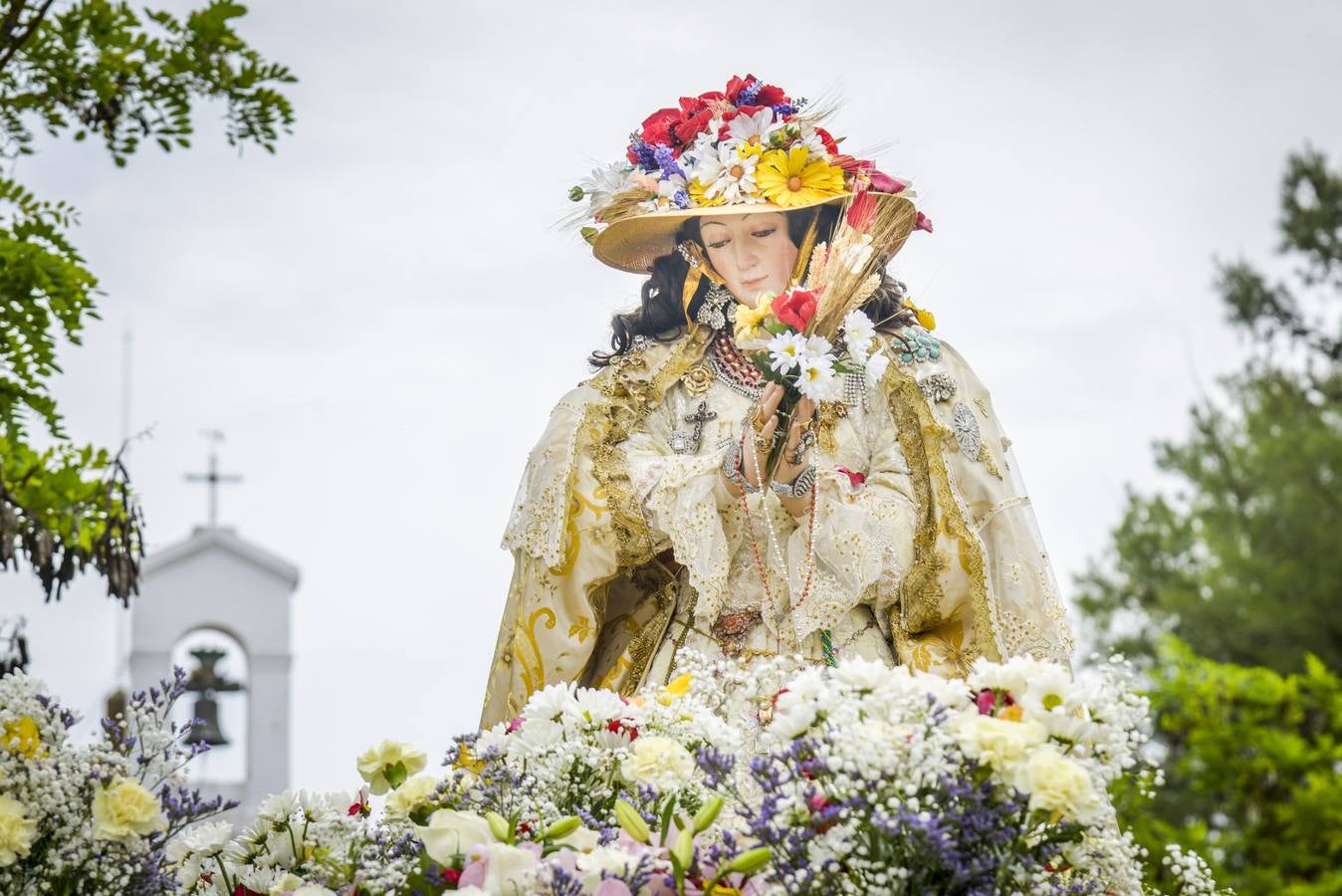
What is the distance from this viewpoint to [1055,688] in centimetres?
296

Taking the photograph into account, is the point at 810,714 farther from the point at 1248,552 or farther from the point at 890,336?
the point at 1248,552

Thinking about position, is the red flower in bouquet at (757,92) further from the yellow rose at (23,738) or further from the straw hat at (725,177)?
the yellow rose at (23,738)

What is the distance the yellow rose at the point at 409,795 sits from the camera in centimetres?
323

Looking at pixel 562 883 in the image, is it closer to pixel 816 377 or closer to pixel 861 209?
pixel 816 377

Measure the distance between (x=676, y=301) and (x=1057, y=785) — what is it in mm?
2260

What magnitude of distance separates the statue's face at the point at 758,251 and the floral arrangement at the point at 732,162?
0.08 meters

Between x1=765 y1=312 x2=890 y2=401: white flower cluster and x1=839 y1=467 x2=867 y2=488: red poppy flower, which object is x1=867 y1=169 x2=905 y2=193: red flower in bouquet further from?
x1=765 y1=312 x2=890 y2=401: white flower cluster

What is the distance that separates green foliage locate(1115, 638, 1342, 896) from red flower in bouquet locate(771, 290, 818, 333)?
7.81 meters

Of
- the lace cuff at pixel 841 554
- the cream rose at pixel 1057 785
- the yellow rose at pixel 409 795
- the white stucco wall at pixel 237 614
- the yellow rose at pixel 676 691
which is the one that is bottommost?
the cream rose at pixel 1057 785

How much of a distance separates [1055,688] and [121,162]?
2384mm

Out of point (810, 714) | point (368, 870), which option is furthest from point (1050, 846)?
point (368, 870)

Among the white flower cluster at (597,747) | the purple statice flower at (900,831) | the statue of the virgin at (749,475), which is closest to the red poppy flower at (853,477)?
the statue of the virgin at (749,475)

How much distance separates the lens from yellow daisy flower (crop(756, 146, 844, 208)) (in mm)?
4480

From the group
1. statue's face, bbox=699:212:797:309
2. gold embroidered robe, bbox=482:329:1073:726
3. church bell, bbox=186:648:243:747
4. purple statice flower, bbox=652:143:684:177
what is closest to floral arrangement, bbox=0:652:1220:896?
gold embroidered robe, bbox=482:329:1073:726
